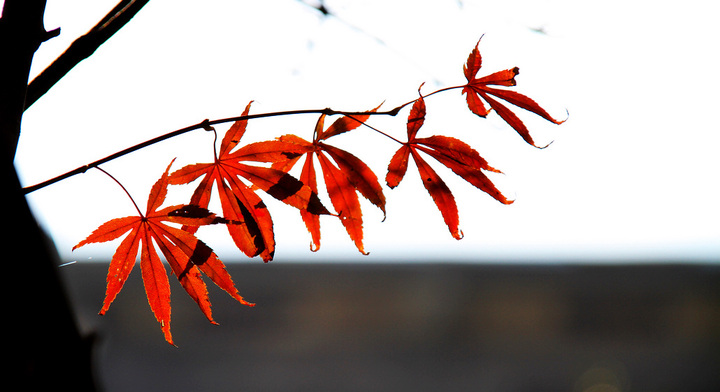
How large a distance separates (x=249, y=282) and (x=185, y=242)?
4522mm

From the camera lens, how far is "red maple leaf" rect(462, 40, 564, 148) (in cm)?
62

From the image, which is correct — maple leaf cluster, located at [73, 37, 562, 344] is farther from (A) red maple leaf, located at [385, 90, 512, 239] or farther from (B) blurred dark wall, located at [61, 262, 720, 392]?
(B) blurred dark wall, located at [61, 262, 720, 392]

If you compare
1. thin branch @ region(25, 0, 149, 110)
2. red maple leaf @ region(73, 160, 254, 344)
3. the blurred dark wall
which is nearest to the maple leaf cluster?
red maple leaf @ region(73, 160, 254, 344)

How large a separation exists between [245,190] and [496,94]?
0.31 m

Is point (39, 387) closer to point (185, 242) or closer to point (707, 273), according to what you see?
point (185, 242)

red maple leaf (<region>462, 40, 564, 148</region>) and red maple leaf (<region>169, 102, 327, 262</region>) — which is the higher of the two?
red maple leaf (<region>462, 40, 564, 148</region>)

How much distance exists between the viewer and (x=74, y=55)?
1.72 ft

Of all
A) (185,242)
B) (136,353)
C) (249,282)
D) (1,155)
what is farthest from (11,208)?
(136,353)

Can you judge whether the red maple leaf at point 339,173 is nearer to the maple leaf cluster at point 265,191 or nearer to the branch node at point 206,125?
the maple leaf cluster at point 265,191

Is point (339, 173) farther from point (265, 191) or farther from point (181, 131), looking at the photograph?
point (181, 131)

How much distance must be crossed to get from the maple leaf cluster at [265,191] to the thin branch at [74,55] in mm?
145

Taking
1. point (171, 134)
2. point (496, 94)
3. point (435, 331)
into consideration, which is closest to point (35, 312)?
point (171, 134)

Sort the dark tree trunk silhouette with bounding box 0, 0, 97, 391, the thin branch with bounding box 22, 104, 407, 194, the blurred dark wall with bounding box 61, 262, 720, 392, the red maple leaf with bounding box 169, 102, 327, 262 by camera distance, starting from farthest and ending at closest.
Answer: the blurred dark wall with bounding box 61, 262, 720, 392, the red maple leaf with bounding box 169, 102, 327, 262, the thin branch with bounding box 22, 104, 407, 194, the dark tree trunk silhouette with bounding box 0, 0, 97, 391

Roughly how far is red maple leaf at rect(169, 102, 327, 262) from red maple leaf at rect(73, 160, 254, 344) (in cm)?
2
